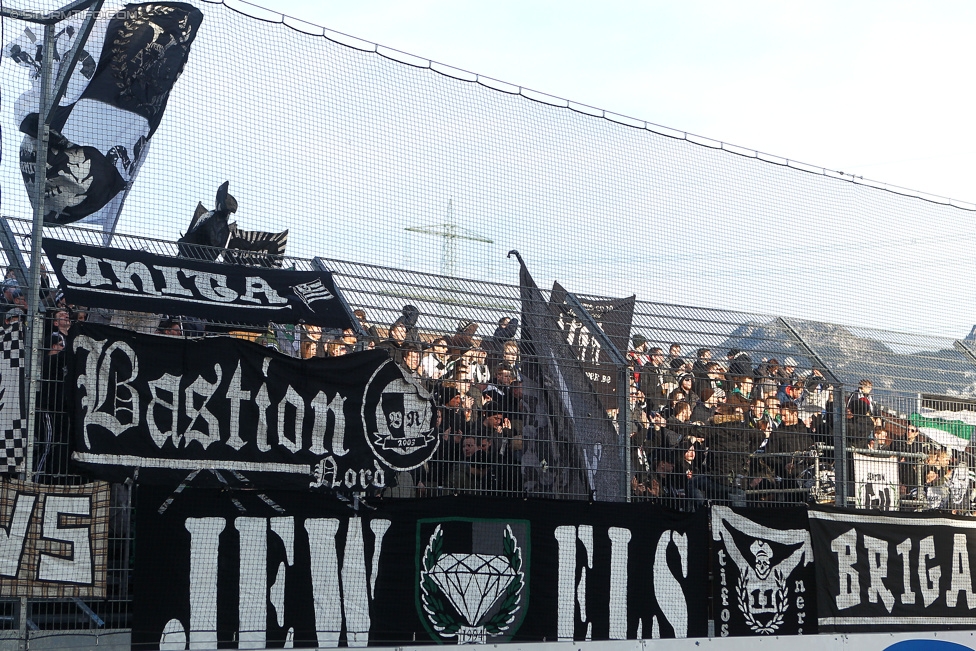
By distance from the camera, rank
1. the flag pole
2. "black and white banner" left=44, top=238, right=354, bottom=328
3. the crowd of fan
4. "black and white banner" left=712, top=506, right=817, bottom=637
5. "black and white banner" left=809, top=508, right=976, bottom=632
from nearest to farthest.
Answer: the flag pole → "black and white banner" left=44, top=238, right=354, bottom=328 → the crowd of fan → "black and white banner" left=712, top=506, right=817, bottom=637 → "black and white banner" left=809, top=508, right=976, bottom=632

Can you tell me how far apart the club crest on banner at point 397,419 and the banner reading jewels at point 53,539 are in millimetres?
1744

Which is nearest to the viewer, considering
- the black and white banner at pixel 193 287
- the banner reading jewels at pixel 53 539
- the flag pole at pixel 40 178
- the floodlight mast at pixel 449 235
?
the banner reading jewels at pixel 53 539

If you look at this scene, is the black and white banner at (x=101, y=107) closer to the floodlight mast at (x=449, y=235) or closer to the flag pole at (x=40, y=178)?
the flag pole at (x=40, y=178)

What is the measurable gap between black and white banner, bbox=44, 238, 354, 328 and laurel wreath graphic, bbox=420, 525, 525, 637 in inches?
63.1

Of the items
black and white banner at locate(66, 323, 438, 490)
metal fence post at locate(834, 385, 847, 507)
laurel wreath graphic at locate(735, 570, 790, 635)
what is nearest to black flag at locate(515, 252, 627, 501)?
black and white banner at locate(66, 323, 438, 490)

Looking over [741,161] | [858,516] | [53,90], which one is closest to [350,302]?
[53,90]

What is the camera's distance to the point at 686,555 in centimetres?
893

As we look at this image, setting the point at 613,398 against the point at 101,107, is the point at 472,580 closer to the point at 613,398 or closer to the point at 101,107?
the point at 613,398

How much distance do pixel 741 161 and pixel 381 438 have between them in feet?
13.7

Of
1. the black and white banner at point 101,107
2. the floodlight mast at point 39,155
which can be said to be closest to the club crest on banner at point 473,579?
the floodlight mast at point 39,155

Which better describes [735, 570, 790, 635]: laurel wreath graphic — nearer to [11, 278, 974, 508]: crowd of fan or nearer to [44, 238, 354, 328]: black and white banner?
[11, 278, 974, 508]: crowd of fan

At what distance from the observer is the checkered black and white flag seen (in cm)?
658

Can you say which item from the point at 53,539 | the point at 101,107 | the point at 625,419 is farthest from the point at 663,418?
the point at 101,107

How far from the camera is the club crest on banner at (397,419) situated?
7.79m
